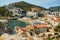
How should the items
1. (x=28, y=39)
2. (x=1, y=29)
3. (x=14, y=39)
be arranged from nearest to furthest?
(x=14, y=39) → (x=28, y=39) → (x=1, y=29)

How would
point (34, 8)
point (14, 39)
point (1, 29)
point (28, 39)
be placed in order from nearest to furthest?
point (14, 39) → point (28, 39) → point (1, 29) → point (34, 8)

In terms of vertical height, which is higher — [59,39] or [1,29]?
[1,29]

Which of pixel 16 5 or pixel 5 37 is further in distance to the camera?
pixel 16 5

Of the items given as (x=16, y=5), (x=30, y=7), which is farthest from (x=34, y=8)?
(x=16, y=5)

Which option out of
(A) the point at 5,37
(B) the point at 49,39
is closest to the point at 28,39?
(B) the point at 49,39

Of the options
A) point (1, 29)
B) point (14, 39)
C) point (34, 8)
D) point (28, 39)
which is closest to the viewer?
point (14, 39)

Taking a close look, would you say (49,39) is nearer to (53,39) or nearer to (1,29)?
(53,39)

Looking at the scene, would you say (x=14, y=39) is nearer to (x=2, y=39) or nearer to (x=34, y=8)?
(x=2, y=39)

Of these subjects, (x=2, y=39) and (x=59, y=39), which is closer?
(x=2, y=39)

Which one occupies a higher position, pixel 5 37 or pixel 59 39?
pixel 5 37
